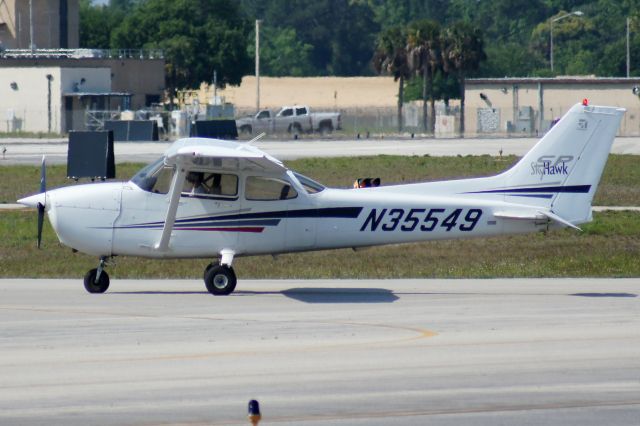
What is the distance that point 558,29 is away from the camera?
119m

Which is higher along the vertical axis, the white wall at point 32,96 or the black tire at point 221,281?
the white wall at point 32,96

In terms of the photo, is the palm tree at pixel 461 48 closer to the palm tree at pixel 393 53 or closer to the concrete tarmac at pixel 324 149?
the palm tree at pixel 393 53

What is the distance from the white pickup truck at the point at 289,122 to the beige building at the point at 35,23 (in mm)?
25139

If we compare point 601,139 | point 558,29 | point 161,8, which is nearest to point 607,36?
point 558,29

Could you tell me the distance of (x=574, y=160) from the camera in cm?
1492

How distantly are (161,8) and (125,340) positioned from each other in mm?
89684

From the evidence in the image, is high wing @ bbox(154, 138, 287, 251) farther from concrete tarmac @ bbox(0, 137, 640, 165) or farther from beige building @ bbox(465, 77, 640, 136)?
beige building @ bbox(465, 77, 640, 136)

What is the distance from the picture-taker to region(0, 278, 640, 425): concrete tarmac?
9328mm

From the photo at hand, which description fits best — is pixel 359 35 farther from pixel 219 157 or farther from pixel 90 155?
pixel 219 157

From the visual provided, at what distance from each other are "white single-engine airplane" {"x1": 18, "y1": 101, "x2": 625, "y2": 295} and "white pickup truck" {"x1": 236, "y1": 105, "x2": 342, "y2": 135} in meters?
51.2

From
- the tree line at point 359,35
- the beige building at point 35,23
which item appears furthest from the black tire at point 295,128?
the beige building at point 35,23

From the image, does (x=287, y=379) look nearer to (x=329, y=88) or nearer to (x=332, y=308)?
(x=332, y=308)

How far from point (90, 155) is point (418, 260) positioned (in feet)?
50.0

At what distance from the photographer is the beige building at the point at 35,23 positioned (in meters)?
87.1
